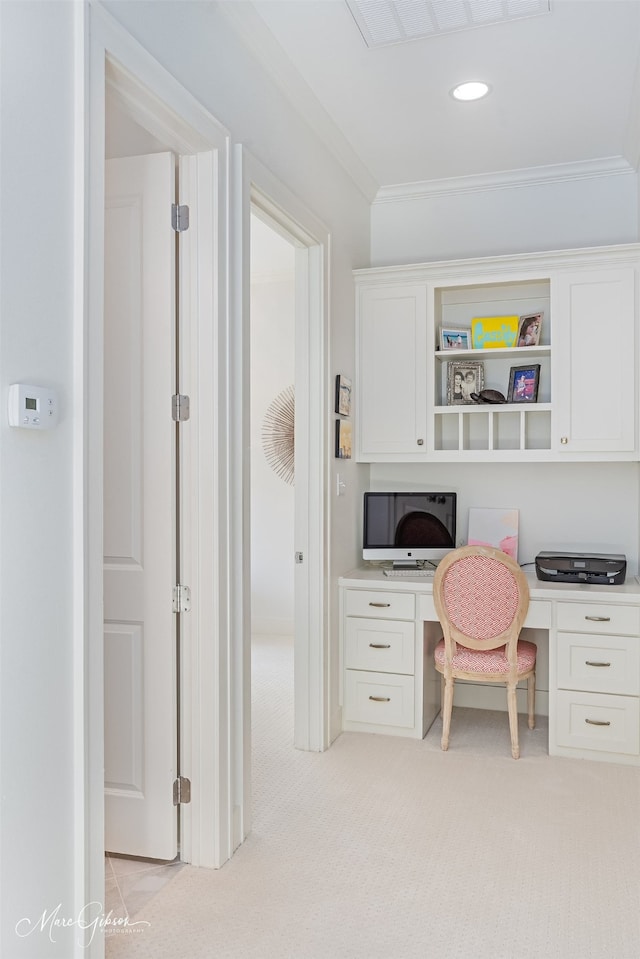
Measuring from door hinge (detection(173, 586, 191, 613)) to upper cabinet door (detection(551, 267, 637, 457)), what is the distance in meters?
2.02

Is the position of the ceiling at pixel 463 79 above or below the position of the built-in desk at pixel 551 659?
above

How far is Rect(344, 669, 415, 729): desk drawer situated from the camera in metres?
3.52

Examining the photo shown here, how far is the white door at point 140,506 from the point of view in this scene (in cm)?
238

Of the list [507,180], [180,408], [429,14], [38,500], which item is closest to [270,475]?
[507,180]

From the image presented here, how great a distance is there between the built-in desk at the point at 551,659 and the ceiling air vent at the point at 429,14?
2249mm

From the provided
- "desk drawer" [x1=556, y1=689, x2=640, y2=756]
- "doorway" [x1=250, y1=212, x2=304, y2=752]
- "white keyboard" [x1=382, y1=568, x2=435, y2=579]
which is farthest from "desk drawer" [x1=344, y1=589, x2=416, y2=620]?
"doorway" [x1=250, y1=212, x2=304, y2=752]

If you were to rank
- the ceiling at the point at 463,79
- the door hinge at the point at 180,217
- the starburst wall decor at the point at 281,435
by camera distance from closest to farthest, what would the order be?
1. the door hinge at the point at 180,217
2. the ceiling at the point at 463,79
3. the starburst wall decor at the point at 281,435

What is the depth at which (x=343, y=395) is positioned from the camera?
3.63m

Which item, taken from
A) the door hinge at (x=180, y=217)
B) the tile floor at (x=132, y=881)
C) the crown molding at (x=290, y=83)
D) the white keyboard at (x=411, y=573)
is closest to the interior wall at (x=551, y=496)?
the white keyboard at (x=411, y=573)

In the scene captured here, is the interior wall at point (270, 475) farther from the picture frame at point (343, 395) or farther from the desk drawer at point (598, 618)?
the desk drawer at point (598, 618)

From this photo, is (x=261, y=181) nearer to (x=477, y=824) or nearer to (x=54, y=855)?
(x=54, y=855)

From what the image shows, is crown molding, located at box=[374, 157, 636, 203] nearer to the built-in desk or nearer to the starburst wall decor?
the starburst wall decor

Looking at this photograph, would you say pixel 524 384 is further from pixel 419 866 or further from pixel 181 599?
pixel 419 866

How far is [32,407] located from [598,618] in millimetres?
2637
